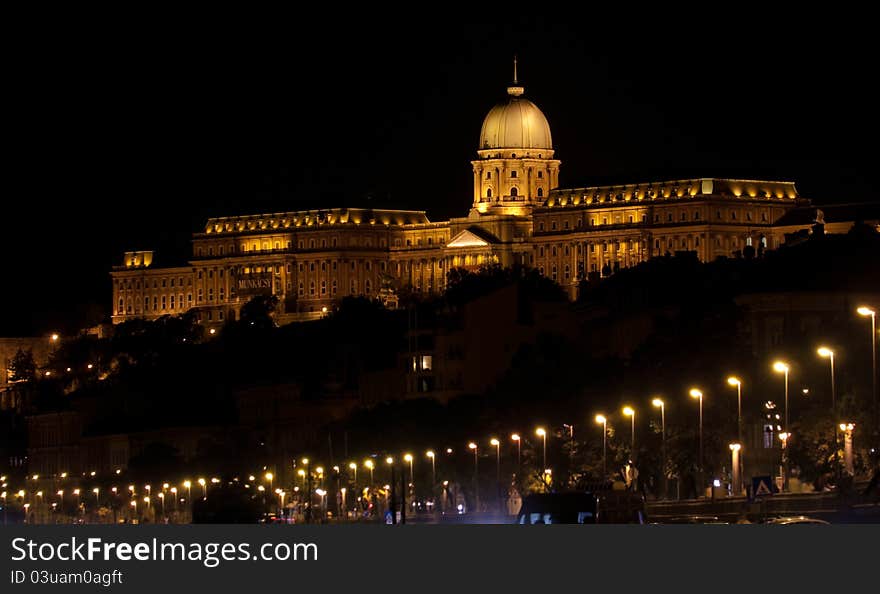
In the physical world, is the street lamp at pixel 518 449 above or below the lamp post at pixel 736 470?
above

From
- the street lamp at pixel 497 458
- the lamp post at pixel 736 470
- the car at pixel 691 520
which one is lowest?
the car at pixel 691 520

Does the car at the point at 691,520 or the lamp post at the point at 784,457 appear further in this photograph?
the lamp post at the point at 784,457

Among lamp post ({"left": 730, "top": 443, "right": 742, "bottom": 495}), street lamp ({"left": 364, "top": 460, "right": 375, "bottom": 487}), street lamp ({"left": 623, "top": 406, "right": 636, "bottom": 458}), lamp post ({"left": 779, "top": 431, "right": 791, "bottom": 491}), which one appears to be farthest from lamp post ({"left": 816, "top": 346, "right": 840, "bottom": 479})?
street lamp ({"left": 364, "top": 460, "right": 375, "bottom": 487})

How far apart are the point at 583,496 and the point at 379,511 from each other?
59.4m

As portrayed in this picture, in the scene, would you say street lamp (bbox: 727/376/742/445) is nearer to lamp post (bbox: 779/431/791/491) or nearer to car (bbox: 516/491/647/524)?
lamp post (bbox: 779/431/791/491)

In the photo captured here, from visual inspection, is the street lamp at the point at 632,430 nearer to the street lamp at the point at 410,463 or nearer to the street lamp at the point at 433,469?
the street lamp at the point at 433,469

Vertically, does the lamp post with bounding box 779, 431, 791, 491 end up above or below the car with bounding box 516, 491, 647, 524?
above

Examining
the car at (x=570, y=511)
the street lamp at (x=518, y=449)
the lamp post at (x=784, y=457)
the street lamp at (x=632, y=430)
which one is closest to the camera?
the car at (x=570, y=511)

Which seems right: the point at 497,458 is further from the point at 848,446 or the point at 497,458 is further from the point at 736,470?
the point at 848,446

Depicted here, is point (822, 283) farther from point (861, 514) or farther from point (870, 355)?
point (861, 514)

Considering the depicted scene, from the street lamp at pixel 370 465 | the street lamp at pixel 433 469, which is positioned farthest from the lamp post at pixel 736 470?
the street lamp at pixel 370 465

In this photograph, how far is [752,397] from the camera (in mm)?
120500

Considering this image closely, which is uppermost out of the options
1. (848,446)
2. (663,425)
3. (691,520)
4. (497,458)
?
(497,458)

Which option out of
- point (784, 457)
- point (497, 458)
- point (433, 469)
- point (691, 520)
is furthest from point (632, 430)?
point (691, 520)
